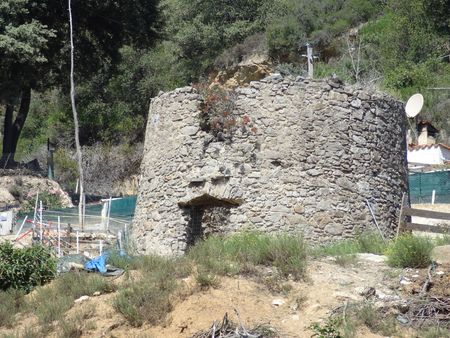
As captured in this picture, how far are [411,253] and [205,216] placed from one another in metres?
4.57

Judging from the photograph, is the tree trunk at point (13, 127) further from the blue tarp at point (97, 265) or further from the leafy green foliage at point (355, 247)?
the leafy green foliage at point (355, 247)

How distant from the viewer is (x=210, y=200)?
15.3 m

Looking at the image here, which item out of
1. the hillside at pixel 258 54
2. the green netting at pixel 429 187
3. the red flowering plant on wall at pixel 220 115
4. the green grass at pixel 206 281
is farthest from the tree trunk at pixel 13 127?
the green grass at pixel 206 281

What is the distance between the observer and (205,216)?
15594 mm

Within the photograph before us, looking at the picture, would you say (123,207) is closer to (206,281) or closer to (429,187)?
(429,187)

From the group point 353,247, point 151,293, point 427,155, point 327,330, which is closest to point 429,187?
point 427,155

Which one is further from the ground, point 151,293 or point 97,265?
point 97,265

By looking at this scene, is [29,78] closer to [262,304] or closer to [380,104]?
[380,104]

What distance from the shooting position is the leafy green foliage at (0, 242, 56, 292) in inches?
516

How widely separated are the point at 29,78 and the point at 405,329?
21625 millimetres

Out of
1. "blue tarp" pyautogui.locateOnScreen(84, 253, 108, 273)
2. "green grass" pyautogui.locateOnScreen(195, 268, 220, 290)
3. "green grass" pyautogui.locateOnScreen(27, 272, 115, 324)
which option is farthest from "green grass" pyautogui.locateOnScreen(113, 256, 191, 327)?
"blue tarp" pyautogui.locateOnScreen(84, 253, 108, 273)

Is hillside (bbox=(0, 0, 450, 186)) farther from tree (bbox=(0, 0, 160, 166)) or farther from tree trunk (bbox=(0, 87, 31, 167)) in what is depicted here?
tree trunk (bbox=(0, 87, 31, 167))

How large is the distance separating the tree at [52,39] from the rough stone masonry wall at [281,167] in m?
13.4

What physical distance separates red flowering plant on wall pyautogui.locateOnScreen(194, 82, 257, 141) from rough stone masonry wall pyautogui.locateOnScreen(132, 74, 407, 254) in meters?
0.11
